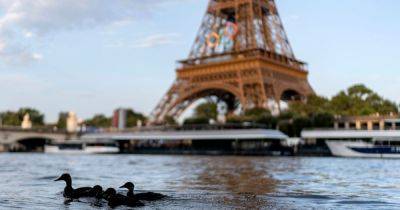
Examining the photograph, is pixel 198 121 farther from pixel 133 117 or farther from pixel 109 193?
pixel 109 193

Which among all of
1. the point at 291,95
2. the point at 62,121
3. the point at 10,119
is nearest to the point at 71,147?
the point at 291,95

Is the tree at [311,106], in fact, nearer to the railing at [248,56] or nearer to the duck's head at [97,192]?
the railing at [248,56]

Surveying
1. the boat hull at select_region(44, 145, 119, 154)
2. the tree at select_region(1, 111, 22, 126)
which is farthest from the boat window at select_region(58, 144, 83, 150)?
the tree at select_region(1, 111, 22, 126)

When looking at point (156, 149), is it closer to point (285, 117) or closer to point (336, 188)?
point (285, 117)

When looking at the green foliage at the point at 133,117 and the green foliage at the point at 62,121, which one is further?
the green foliage at the point at 62,121

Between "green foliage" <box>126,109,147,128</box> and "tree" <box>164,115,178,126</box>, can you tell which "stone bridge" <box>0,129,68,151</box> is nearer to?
"tree" <box>164,115,178,126</box>

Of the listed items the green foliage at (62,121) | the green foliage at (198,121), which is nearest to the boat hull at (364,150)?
the green foliage at (198,121)

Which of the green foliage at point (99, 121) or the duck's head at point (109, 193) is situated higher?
the green foliage at point (99, 121)
